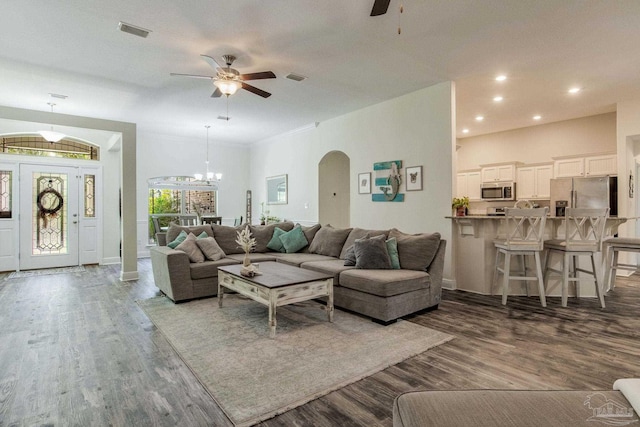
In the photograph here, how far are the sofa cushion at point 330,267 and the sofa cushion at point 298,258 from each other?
0.54 feet

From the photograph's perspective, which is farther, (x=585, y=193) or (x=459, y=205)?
(x=585, y=193)

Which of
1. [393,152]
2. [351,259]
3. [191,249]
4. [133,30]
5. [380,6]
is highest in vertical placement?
[133,30]

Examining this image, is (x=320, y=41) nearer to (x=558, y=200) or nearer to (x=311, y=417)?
(x=311, y=417)

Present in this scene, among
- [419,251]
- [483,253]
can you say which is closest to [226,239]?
[419,251]

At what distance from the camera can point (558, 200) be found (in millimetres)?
6578

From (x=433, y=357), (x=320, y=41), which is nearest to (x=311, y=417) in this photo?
(x=433, y=357)

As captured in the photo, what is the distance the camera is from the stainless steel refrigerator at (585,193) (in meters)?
5.91

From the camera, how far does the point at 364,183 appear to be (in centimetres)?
614

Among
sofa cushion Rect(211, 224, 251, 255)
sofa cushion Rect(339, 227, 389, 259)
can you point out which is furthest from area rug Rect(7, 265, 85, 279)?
sofa cushion Rect(339, 227, 389, 259)

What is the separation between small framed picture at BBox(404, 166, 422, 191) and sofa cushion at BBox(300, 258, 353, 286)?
5.72ft

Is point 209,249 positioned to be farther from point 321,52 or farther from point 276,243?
point 321,52

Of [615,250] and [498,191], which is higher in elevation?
[498,191]

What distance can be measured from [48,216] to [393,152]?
22.4 ft

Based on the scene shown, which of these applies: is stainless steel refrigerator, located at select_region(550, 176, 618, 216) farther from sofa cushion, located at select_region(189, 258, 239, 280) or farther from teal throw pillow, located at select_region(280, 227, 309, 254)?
sofa cushion, located at select_region(189, 258, 239, 280)
